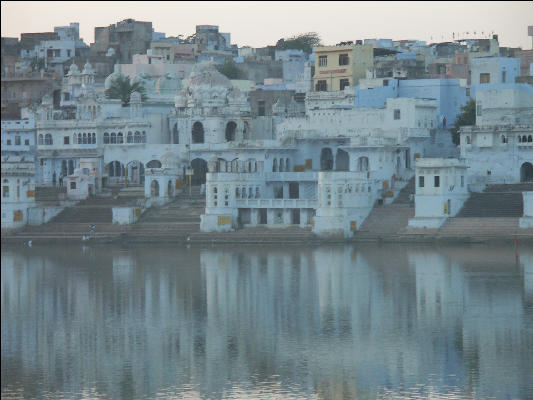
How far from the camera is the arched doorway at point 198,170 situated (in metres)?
71.4

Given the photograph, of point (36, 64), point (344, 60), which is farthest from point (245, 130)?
point (36, 64)

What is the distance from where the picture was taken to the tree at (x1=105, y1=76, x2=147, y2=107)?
77.7 metres

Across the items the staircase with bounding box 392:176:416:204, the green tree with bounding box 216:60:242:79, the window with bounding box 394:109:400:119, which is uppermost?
the green tree with bounding box 216:60:242:79

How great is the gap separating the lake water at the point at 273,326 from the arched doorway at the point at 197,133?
59.2ft

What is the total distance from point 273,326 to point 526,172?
29.3m

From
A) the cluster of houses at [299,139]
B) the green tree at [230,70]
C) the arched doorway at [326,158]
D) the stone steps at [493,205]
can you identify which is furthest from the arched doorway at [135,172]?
the stone steps at [493,205]

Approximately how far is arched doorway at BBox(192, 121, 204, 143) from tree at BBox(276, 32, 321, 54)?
2314 cm

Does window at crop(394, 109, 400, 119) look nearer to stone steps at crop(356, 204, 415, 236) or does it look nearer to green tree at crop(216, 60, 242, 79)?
stone steps at crop(356, 204, 415, 236)

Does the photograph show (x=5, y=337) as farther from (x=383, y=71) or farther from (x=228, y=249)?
(x=383, y=71)

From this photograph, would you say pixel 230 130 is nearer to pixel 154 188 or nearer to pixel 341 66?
pixel 341 66

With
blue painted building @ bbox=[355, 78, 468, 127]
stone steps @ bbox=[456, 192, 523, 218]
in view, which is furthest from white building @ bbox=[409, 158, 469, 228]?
blue painted building @ bbox=[355, 78, 468, 127]

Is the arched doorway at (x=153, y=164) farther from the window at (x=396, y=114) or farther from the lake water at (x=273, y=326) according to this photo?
the lake water at (x=273, y=326)

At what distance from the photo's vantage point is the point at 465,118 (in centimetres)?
6756

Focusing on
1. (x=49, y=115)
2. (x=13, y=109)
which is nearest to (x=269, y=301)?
(x=49, y=115)
